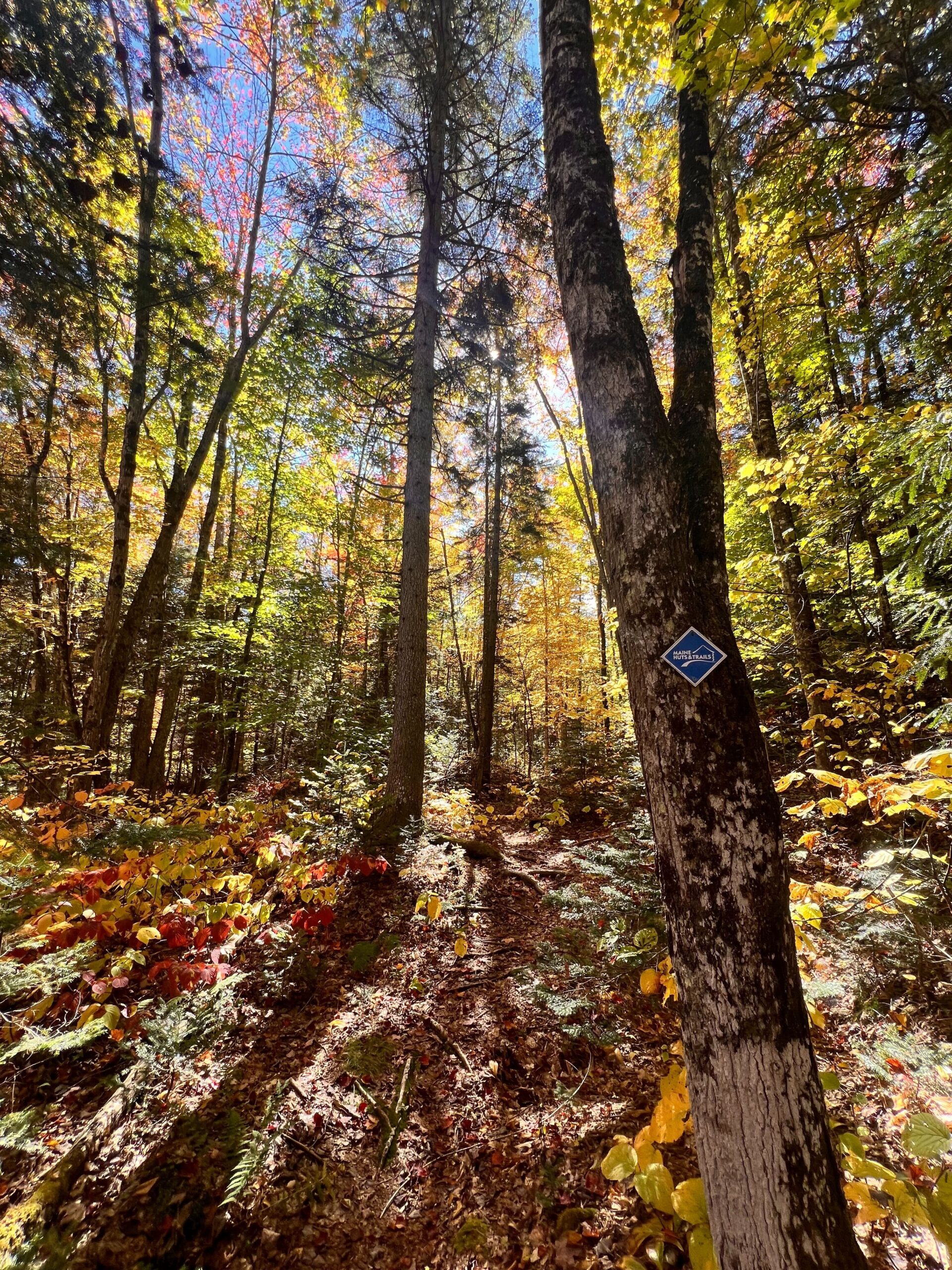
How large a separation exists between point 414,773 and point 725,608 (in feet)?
17.2

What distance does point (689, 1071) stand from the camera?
1605 millimetres

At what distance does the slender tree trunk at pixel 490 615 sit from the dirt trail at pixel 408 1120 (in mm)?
6236

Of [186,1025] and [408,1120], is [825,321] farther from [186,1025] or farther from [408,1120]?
[186,1025]

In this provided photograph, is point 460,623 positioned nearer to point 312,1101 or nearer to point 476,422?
point 476,422

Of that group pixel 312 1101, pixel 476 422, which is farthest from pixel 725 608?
pixel 476 422

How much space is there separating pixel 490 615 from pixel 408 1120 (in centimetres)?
875

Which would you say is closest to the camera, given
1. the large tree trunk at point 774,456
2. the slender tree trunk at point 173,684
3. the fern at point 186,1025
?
the fern at point 186,1025

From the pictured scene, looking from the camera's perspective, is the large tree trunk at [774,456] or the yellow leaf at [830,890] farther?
the large tree trunk at [774,456]

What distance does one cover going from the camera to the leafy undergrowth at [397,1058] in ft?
6.95

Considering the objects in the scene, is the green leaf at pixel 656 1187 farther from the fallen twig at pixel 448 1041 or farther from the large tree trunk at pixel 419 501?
the large tree trunk at pixel 419 501

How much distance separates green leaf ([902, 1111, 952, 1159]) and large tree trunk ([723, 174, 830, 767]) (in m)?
4.44

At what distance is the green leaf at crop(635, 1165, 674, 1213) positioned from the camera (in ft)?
5.37

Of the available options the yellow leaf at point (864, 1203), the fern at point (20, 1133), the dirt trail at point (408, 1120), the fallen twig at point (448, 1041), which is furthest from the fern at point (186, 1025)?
the yellow leaf at point (864, 1203)

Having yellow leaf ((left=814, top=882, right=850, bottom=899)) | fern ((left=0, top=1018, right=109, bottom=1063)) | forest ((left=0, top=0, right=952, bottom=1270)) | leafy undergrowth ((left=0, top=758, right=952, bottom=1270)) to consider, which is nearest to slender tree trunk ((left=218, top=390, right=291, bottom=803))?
forest ((left=0, top=0, right=952, bottom=1270))
